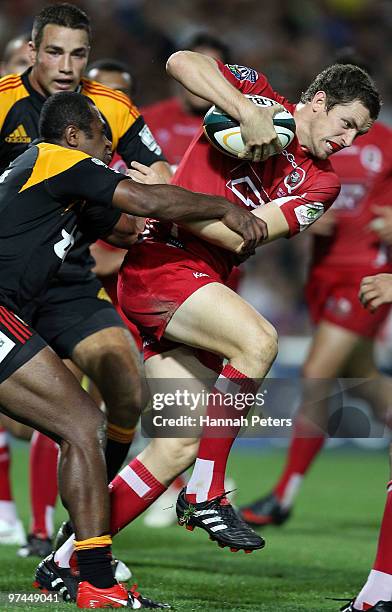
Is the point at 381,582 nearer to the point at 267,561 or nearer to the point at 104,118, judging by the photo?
the point at 267,561

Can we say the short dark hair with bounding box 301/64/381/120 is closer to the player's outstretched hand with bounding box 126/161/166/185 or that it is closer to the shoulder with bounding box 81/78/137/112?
the player's outstretched hand with bounding box 126/161/166/185

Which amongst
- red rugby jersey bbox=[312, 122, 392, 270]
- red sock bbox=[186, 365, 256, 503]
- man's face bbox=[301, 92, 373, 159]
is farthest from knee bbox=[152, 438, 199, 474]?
red rugby jersey bbox=[312, 122, 392, 270]

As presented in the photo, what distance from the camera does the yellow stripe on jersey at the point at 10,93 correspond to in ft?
19.3

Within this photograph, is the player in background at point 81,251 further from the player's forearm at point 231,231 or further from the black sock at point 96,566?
the black sock at point 96,566

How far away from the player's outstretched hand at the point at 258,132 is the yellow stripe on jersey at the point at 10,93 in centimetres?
160

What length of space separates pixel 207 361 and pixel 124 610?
1294 mm

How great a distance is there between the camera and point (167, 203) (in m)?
4.67

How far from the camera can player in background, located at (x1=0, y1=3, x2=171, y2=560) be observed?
582 cm

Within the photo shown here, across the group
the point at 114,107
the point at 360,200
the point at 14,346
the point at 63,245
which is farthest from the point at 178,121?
the point at 14,346

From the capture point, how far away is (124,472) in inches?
213

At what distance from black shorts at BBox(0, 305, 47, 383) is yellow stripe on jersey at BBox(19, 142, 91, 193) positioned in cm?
58

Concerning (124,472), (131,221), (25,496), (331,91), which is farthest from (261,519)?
(331,91)

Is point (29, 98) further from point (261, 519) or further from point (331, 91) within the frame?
point (261, 519)

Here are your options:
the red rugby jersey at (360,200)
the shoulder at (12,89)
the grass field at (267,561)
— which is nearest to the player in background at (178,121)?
the red rugby jersey at (360,200)
